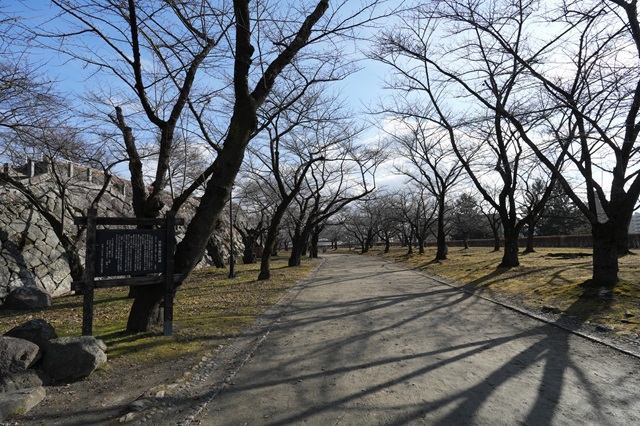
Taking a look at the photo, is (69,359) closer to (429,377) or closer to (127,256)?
(127,256)

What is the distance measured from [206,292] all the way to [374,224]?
35.3 m

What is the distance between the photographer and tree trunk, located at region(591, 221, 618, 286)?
28.4ft

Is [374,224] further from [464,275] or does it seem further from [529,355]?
[529,355]

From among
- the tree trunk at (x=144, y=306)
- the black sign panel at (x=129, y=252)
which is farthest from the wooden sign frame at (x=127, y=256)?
the tree trunk at (x=144, y=306)

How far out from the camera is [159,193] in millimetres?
7270

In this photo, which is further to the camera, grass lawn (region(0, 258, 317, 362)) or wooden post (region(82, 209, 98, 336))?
grass lawn (region(0, 258, 317, 362))

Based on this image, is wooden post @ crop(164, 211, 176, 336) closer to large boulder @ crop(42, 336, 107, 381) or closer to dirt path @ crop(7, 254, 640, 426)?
dirt path @ crop(7, 254, 640, 426)

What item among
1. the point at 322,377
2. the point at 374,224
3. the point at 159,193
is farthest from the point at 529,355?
the point at 374,224

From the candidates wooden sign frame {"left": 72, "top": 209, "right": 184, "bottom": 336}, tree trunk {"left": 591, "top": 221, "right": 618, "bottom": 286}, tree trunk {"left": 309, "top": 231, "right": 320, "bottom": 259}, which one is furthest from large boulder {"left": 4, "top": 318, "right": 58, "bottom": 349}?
tree trunk {"left": 309, "top": 231, "right": 320, "bottom": 259}

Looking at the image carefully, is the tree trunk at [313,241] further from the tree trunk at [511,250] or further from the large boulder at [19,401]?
the large boulder at [19,401]

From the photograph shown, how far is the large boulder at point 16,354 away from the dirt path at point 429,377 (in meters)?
2.16

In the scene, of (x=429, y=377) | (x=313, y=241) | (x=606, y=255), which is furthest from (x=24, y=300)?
(x=313, y=241)

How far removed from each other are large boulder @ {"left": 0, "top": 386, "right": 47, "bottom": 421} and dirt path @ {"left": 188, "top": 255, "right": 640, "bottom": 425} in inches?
65.4

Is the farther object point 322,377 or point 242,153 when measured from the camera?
point 242,153
